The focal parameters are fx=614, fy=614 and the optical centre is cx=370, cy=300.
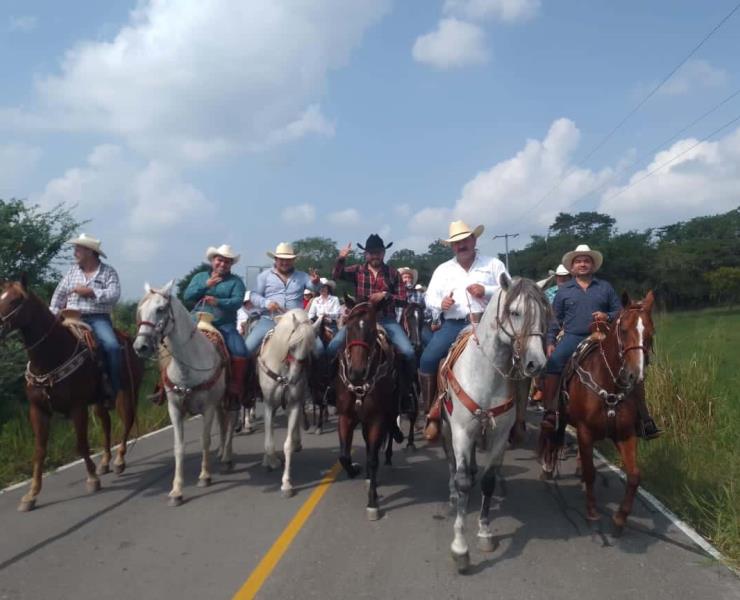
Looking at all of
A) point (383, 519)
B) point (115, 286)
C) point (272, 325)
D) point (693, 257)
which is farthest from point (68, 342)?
point (693, 257)

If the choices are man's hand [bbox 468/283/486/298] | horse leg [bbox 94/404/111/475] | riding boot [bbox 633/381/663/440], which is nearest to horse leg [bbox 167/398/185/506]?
horse leg [bbox 94/404/111/475]

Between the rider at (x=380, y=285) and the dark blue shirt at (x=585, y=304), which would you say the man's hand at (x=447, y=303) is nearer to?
the rider at (x=380, y=285)

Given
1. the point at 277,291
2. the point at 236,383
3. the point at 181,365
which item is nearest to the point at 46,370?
the point at 181,365

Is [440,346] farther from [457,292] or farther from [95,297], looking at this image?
[95,297]

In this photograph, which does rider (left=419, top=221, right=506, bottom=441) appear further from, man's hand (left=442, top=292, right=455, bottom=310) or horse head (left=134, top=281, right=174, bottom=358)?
horse head (left=134, top=281, right=174, bottom=358)

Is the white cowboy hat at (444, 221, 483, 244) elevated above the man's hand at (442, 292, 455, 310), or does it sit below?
above

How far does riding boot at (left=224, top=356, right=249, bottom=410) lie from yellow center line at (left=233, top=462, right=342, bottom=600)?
150 cm

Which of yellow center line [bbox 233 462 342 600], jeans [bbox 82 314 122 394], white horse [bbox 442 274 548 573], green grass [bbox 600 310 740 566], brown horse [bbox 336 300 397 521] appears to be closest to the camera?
yellow center line [bbox 233 462 342 600]

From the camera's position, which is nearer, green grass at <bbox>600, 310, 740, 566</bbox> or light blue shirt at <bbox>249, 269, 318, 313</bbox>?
green grass at <bbox>600, 310, 740, 566</bbox>

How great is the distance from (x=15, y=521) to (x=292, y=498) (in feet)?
9.22

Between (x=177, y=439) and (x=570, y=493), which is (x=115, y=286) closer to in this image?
(x=177, y=439)

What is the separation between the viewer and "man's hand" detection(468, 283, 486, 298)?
6254mm

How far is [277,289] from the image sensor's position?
8625 mm

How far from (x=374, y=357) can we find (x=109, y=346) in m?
3.50
